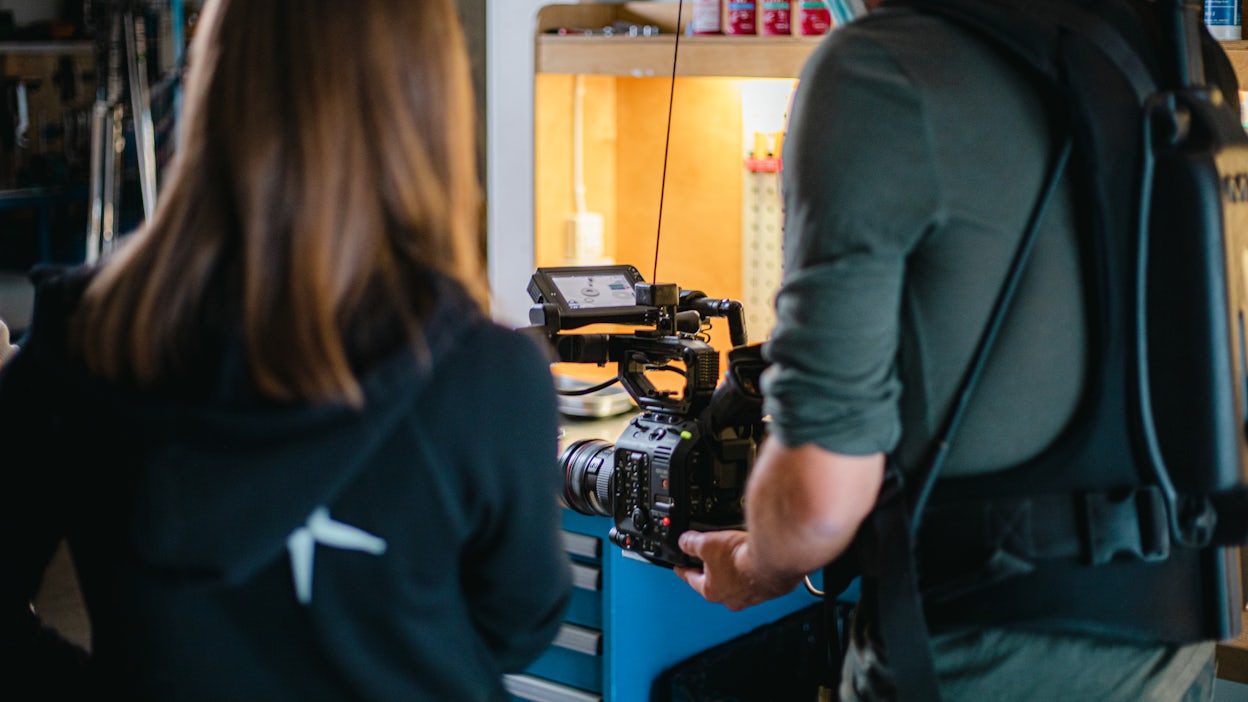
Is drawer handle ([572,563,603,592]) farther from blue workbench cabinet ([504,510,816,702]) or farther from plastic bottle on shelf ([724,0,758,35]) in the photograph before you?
plastic bottle on shelf ([724,0,758,35])

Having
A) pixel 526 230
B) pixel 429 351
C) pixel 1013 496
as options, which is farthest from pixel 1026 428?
pixel 526 230

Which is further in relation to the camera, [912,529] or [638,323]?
[638,323]

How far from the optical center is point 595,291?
1.88 metres

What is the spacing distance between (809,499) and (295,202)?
48 cm

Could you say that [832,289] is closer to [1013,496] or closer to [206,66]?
[1013,496]

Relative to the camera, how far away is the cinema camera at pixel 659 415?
1.61 meters

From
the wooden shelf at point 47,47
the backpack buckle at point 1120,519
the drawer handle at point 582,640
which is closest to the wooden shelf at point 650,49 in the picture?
the drawer handle at point 582,640

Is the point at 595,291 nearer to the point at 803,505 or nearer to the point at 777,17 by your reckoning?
the point at 803,505

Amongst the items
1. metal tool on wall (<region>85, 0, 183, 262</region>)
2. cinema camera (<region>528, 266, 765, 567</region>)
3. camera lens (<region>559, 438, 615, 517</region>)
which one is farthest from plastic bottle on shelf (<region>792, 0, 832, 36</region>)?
metal tool on wall (<region>85, 0, 183, 262</region>)

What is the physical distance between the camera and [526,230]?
126 inches

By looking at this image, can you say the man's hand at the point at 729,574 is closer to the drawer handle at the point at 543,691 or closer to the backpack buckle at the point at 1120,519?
the backpack buckle at the point at 1120,519

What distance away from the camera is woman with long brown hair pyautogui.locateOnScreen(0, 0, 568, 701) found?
87 centimetres

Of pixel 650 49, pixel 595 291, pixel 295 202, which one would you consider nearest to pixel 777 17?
pixel 650 49

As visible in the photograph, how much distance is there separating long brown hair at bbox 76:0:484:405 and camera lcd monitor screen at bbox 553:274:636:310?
0.92 meters
